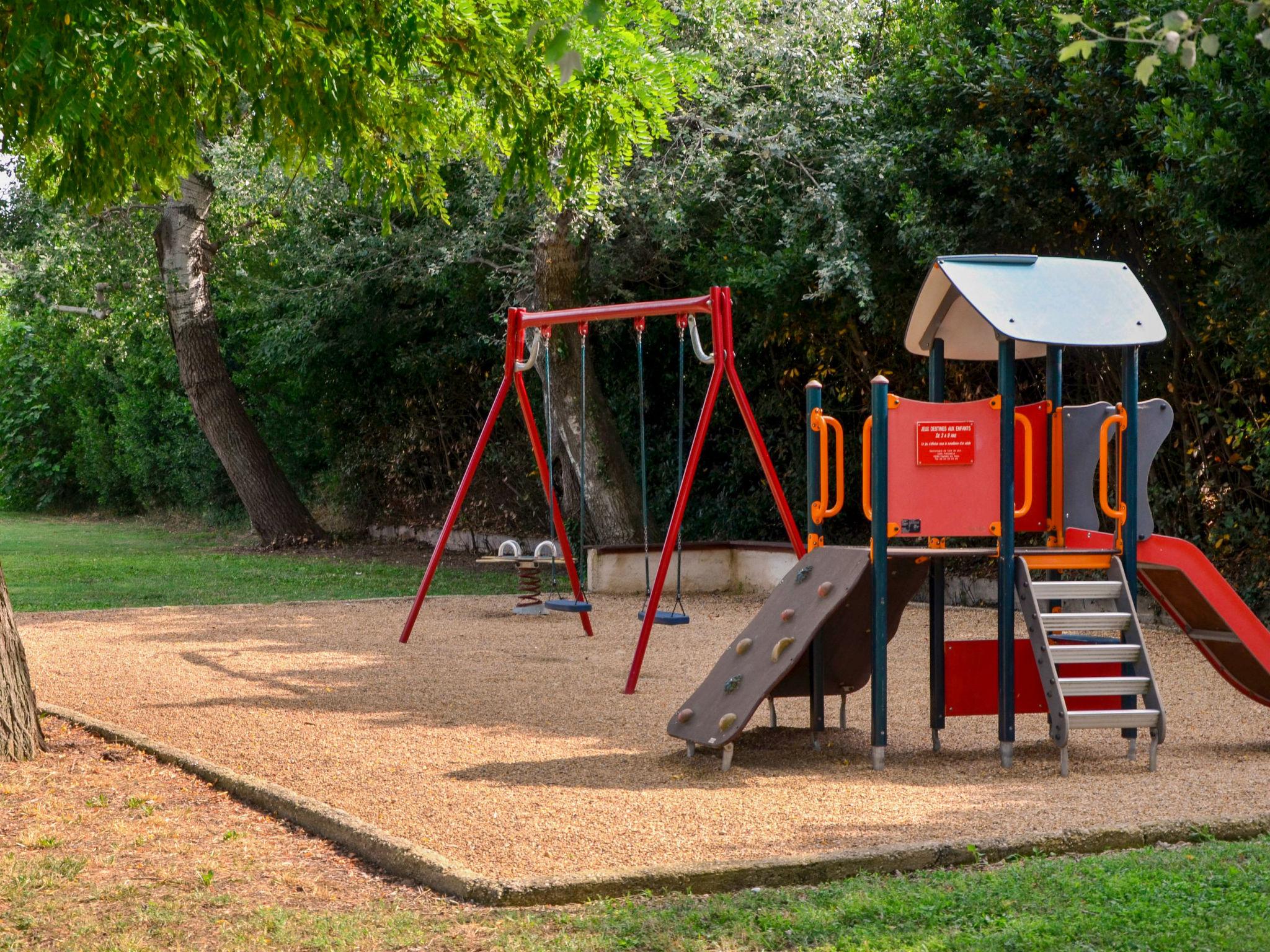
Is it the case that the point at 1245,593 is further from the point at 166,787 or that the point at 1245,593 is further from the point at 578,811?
the point at 166,787

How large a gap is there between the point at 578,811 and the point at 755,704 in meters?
1.00

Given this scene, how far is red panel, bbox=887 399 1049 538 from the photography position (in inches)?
224

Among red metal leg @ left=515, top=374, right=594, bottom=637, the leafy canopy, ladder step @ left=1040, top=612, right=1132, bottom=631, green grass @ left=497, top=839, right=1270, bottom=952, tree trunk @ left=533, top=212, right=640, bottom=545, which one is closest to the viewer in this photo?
green grass @ left=497, top=839, right=1270, bottom=952

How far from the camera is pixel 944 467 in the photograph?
573 cm

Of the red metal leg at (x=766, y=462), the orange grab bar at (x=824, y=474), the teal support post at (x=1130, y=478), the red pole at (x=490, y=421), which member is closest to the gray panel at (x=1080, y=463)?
the teal support post at (x=1130, y=478)

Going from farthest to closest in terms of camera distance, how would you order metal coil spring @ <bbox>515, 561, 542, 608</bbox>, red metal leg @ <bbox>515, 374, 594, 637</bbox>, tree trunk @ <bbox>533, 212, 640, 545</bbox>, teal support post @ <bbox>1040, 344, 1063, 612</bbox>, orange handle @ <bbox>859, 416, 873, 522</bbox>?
tree trunk @ <bbox>533, 212, 640, 545</bbox> → metal coil spring @ <bbox>515, 561, 542, 608</bbox> → red metal leg @ <bbox>515, 374, 594, 637</bbox> → teal support post @ <bbox>1040, 344, 1063, 612</bbox> → orange handle @ <bbox>859, 416, 873, 522</bbox>

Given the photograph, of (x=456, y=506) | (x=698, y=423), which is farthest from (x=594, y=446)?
(x=698, y=423)

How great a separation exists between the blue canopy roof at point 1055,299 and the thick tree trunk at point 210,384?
13.8 metres

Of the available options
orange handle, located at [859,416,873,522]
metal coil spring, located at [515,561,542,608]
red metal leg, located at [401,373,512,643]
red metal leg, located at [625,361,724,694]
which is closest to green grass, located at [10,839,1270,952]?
orange handle, located at [859,416,873,522]

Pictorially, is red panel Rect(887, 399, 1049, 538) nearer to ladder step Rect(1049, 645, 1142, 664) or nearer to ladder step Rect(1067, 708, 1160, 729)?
ladder step Rect(1049, 645, 1142, 664)

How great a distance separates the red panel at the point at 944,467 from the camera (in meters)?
5.70

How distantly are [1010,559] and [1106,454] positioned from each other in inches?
26.1

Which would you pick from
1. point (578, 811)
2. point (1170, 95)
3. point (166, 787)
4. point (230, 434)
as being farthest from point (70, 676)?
point (230, 434)

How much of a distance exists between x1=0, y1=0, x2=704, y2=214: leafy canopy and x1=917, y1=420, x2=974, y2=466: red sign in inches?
76.4
